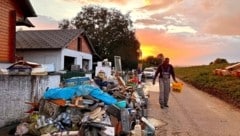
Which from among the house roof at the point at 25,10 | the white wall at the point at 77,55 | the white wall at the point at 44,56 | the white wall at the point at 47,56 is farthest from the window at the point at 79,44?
the house roof at the point at 25,10

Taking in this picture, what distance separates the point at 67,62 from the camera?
39406 mm

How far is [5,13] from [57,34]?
859 inches

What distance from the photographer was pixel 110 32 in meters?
61.7

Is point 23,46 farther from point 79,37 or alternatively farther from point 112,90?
point 112,90

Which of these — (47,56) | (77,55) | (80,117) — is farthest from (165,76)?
(77,55)

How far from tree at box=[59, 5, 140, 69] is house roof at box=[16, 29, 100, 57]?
1823cm

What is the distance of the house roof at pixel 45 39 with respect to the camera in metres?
34.8

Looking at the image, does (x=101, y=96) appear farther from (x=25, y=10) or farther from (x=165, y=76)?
(x=25, y=10)

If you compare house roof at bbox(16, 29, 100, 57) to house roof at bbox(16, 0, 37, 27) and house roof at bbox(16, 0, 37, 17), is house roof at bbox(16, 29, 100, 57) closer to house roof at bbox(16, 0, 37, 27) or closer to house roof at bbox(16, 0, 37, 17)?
house roof at bbox(16, 0, 37, 27)

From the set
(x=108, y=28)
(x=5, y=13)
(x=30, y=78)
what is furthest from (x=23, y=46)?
(x=108, y=28)

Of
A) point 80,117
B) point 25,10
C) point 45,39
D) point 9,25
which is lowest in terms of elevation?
point 80,117

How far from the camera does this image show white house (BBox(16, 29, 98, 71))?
114 feet

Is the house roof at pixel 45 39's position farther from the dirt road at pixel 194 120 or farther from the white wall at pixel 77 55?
the dirt road at pixel 194 120

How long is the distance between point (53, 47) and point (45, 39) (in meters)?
2.74
